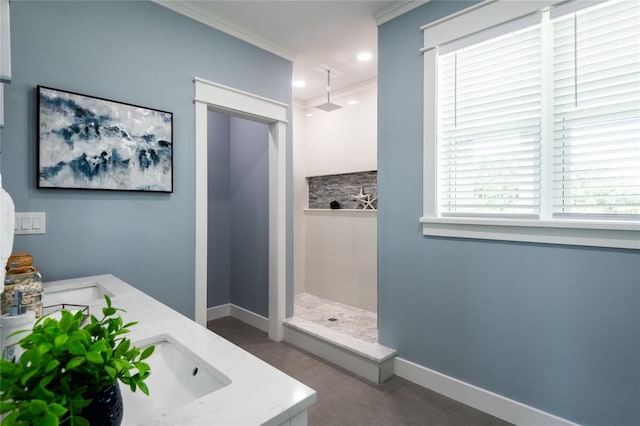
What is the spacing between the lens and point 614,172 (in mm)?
1610

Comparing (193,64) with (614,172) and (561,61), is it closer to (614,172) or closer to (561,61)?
(561,61)

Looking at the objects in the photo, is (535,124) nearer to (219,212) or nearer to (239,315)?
(219,212)

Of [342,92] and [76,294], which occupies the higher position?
[342,92]

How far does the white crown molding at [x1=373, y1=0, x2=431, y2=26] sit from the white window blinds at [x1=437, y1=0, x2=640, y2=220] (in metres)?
0.44

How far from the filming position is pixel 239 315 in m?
3.71

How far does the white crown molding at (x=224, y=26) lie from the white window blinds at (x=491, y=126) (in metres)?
1.56

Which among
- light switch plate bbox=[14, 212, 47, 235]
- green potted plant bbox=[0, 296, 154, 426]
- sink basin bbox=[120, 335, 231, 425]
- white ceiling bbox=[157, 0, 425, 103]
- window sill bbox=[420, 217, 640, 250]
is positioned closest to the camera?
green potted plant bbox=[0, 296, 154, 426]

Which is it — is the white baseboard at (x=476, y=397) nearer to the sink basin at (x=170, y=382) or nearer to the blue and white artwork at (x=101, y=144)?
the sink basin at (x=170, y=382)

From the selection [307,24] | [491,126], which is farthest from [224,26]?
[491,126]

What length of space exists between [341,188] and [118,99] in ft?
8.77

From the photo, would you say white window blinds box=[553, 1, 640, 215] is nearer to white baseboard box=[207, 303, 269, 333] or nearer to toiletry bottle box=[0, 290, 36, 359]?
toiletry bottle box=[0, 290, 36, 359]

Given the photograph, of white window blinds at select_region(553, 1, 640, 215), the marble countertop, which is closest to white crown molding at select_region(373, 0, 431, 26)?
white window blinds at select_region(553, 1, 640, 215)

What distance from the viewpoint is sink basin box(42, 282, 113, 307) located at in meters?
1.62

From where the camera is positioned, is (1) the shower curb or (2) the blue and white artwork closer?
(2) the blue and white artwork
